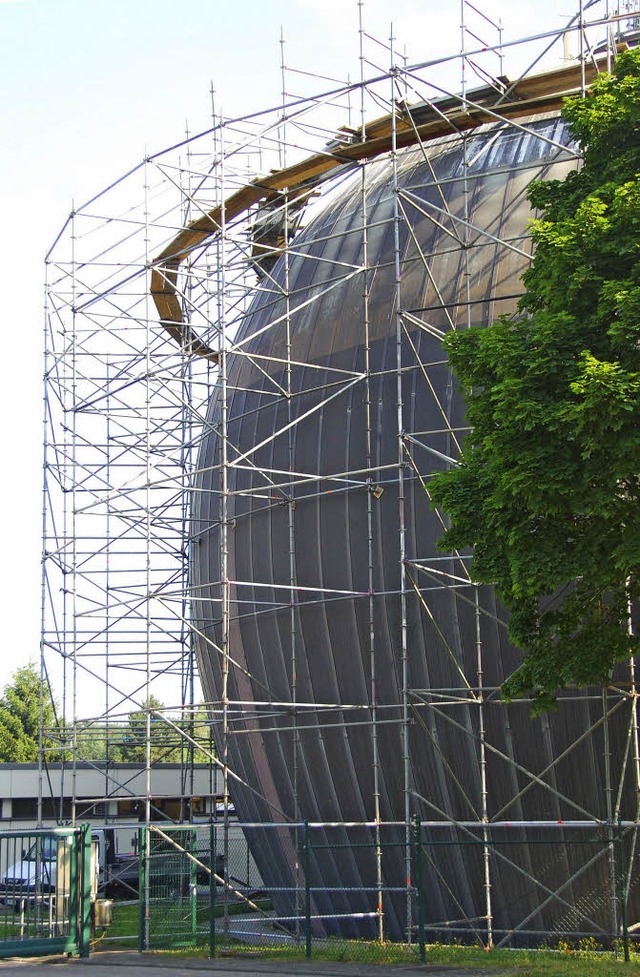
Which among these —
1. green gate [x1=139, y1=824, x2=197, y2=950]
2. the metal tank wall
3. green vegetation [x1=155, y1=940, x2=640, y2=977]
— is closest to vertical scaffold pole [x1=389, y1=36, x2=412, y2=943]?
the metal tank wall

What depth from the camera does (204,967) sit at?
17.1 m

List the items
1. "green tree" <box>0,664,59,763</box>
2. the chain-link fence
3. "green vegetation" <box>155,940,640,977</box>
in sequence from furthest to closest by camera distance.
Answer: "green tree" <box>0,664,59,763</box> < the chain-link fence < "green vegetation" <box>155,940,640,977</box>

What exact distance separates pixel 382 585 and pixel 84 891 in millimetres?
6308

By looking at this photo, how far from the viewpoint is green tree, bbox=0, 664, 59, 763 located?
63.2 metres

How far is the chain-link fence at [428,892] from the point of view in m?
17.3

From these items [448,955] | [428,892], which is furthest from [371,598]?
[448,955]

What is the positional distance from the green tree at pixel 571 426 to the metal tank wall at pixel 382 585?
3.21m

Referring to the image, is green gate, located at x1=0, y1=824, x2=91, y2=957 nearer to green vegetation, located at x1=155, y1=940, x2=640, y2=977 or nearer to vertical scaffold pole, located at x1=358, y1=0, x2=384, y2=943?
green vegetation, located at x1=155, y1=940, x2=640, y2=977

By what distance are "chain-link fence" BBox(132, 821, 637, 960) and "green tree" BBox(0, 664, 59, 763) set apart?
4312 cm

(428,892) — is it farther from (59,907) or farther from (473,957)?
(59,907)

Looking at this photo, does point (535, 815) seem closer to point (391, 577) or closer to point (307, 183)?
point (391, 577)

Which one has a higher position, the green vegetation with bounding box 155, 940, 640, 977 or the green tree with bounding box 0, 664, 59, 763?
the green tree with bounding box 0, 664, 59, 763

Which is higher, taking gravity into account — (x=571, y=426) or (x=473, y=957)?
(x=571, y=426)

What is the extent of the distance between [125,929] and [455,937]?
641 cm
